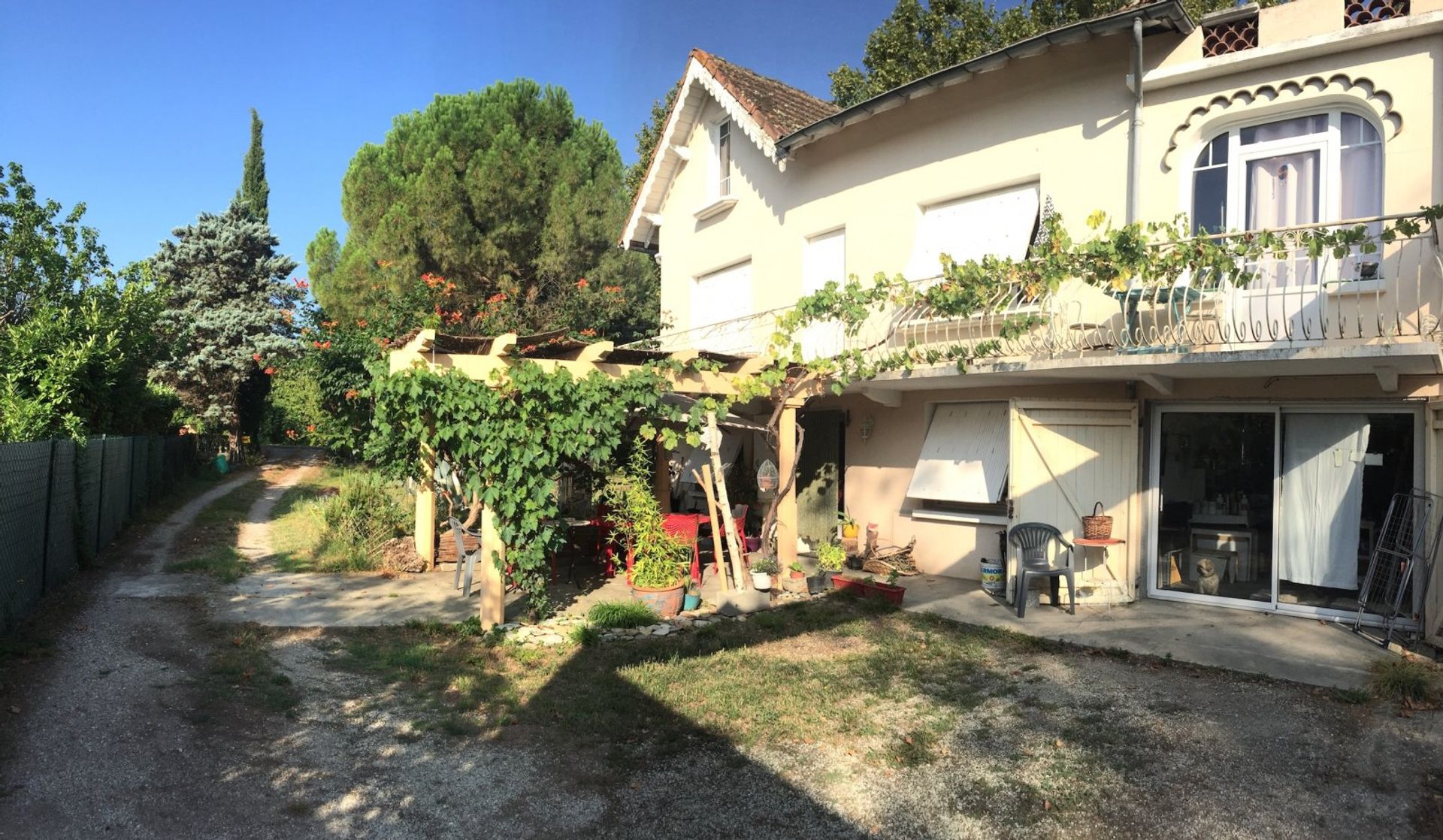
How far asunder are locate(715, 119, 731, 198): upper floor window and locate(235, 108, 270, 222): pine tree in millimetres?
25460

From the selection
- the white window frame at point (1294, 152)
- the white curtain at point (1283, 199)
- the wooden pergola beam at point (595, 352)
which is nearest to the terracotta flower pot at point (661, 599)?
the wooden pergola beam at point (595, 352)

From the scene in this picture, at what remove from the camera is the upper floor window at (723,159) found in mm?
13188

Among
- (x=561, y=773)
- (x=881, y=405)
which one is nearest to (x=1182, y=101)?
(x=881, y=405)

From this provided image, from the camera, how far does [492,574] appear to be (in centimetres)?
734

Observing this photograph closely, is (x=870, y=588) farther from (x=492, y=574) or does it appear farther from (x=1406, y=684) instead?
(x=1406, y=684)

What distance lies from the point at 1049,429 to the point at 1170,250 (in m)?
2.33

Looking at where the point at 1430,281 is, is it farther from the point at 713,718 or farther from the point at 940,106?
the point at 713,718

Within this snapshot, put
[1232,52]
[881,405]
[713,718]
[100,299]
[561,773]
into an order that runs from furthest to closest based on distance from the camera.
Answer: [100,299]
[881,405]
[1232,52]
[713,718]
[561,773]

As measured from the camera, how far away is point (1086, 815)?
13.0 feet

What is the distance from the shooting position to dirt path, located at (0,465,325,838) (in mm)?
3764

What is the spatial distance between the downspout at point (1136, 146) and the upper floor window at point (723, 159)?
6.47 meters

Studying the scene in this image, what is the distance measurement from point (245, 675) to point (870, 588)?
596 centimetres

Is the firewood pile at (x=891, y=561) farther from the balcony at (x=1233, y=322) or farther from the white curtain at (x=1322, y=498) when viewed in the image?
the white curtain at (x=1322, y=498)

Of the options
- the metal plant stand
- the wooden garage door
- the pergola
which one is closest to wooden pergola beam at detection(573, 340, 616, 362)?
the pergola
